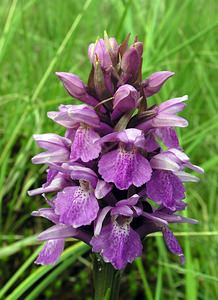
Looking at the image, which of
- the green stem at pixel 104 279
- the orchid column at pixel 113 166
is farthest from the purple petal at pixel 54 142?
the green stem at pixel 104 279

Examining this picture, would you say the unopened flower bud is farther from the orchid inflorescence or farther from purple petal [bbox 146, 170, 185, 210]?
purple petal [bbox 146, 170, 185, 210]

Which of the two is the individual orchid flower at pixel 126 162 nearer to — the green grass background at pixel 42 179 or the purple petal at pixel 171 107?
the purple petal at pixel 171 107

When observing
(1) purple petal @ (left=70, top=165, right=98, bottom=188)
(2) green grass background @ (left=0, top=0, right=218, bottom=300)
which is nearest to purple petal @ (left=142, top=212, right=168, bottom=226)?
(1) purple petal @ (left=70, top=165, right=98, bottom=188)

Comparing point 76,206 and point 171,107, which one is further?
point 171,107

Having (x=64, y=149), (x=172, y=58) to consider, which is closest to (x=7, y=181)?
(x=64, y=149)

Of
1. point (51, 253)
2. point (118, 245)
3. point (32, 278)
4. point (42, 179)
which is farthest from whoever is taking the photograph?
point (42, 179)

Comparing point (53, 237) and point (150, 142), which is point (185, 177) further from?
point (53, 237)

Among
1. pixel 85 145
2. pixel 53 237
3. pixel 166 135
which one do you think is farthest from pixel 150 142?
pixel 53 237
